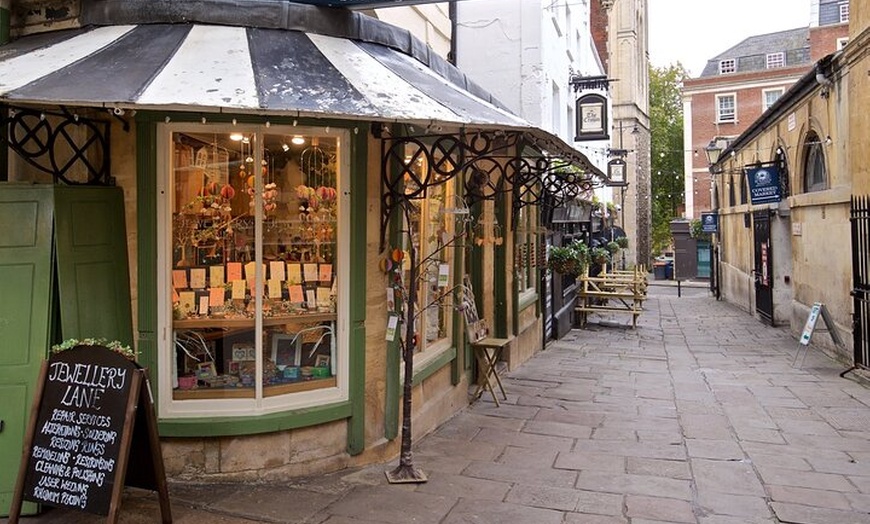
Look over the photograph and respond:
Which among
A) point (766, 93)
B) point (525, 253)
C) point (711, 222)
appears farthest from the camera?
point (766, 93)

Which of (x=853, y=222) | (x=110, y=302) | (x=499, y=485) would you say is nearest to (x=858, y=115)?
(x=853, y=222)

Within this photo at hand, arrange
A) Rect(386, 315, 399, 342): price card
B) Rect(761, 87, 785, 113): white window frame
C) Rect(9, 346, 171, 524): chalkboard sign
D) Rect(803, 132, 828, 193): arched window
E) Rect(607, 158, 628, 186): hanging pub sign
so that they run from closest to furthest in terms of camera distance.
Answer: Rect(9, 346, 171, 524): chalkboard sign
Rect(386, 315, 399, 342): price card
Rect(803, 132, 828, 193): arched window
Rect(607, 158, 628, 186): hanging pub sign
Rect(761, 87, 785, 113): white window frame

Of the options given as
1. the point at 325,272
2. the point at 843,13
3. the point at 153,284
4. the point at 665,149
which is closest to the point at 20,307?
the point at 153,284

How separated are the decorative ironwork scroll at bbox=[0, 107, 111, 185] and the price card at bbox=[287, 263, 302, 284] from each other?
147 centimetres

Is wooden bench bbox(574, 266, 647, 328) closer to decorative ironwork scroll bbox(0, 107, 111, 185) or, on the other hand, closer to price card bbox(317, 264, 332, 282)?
price card bbox(317, 264, 332, 282)

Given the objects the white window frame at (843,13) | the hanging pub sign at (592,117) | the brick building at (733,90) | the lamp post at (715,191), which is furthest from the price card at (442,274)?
the brick building at (733,90)

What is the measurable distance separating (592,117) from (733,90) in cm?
2772

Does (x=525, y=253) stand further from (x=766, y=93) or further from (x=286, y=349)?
(x=766, y=93)

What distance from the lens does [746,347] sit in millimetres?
12492

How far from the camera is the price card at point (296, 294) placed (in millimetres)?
5109

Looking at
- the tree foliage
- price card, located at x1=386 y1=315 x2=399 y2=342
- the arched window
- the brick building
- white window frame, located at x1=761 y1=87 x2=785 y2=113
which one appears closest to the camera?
price card, located at x1=386 y1=315 x2=399 y2=342

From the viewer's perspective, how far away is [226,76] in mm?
3949

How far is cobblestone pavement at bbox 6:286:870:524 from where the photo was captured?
4410 mm

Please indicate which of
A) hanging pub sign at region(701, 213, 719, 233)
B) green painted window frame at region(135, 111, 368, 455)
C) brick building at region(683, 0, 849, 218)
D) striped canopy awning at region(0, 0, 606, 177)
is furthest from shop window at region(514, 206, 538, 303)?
brick building at region(683, 0, 849, 218)
